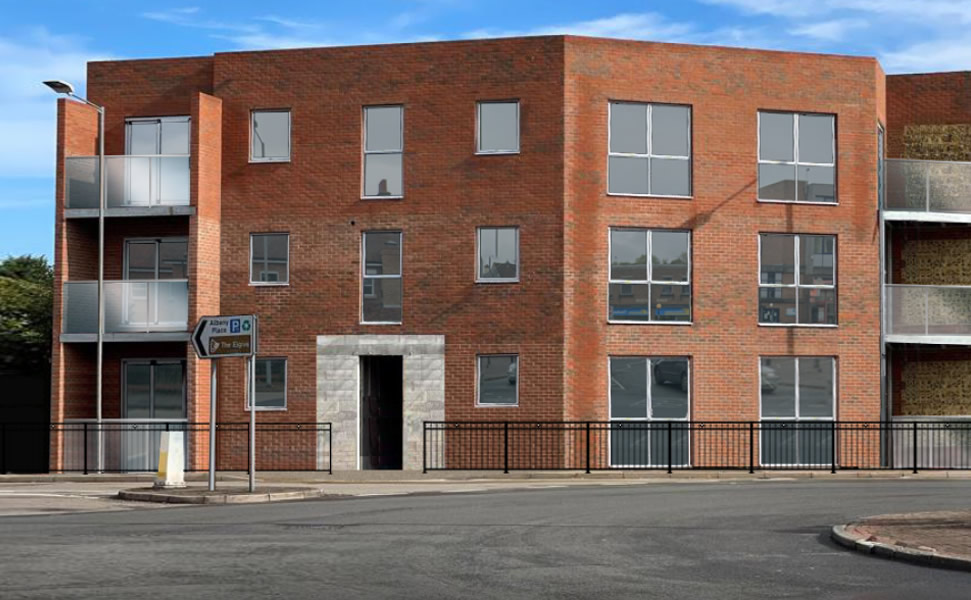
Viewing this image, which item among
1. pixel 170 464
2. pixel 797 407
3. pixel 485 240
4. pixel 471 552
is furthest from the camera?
pixel 797 407

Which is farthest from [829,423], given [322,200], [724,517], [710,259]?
[724,517]

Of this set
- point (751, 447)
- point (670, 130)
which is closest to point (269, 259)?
point (670, 130)

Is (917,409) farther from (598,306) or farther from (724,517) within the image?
(724,517)

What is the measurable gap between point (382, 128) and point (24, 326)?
11397 mm

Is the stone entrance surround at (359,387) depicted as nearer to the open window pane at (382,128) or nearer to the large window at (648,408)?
the large window at (648,408)

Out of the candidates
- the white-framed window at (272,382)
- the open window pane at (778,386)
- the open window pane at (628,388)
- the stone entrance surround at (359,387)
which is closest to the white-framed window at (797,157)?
the open window pane at (778,386)

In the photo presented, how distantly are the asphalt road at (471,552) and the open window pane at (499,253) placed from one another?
1143cm

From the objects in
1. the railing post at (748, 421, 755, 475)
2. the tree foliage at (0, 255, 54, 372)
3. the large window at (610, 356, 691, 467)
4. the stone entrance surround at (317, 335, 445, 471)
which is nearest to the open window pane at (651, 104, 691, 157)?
the large window at (610, 356, 691, 467)

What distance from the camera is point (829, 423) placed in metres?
33.4

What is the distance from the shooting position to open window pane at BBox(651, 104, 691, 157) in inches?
1328

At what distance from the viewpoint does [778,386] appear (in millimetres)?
33969

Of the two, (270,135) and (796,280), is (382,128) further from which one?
(796,280)

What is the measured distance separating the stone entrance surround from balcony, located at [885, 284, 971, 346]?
35.5 feet

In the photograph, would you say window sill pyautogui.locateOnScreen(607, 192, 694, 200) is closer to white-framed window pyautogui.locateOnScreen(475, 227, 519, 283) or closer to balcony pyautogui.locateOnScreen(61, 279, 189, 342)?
white-framed window pyautogui.locateOnScreen(475, 227, 519, 283)
